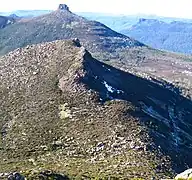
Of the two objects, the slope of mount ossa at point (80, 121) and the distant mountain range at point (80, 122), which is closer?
the distant mountain range at point (80, 122)

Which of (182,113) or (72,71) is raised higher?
(72,71)

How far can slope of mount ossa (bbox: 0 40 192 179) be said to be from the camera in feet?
212

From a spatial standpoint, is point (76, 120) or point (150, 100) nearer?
point (76, 120)

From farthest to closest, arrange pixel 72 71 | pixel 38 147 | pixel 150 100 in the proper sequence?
1. pixel 150 100
2. pixel 72 71
3. pixel 38 147

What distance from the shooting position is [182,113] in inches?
4798

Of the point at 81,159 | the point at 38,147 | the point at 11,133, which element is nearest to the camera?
the point at 81,159

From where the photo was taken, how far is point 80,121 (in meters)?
79.2

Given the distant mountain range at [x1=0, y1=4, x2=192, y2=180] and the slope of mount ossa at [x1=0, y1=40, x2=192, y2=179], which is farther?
the slope of mount ossa at [x1=0, y1=40, x2=192, y2=179]

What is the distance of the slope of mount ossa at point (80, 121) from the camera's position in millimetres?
64688

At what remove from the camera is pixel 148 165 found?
63531mm

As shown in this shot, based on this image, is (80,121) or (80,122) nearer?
(80,122)

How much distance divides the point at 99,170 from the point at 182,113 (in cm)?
6476

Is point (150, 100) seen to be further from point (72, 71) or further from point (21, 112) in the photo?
point (21, 112)

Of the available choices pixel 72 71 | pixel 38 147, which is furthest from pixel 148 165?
pixel 72 71
